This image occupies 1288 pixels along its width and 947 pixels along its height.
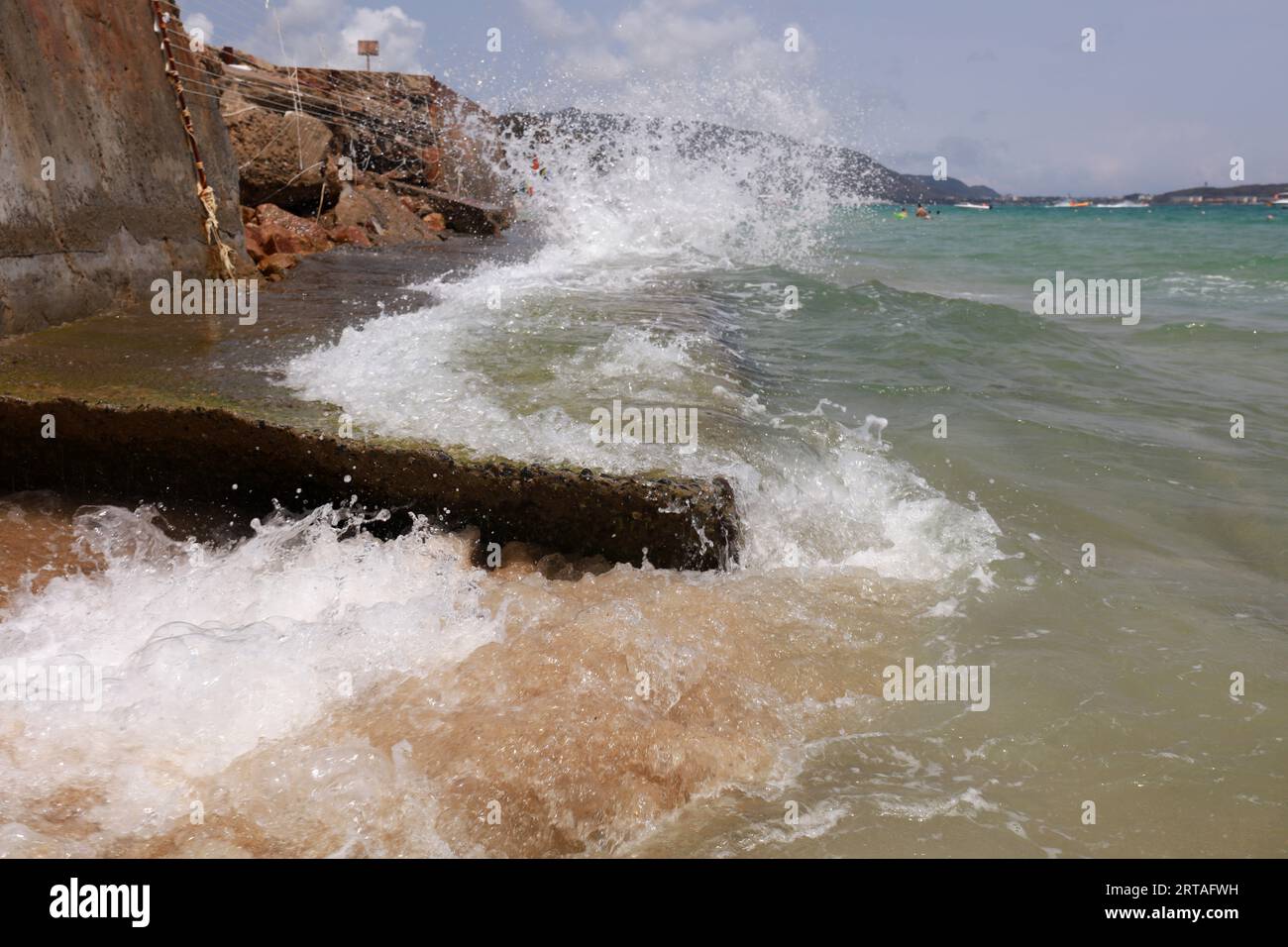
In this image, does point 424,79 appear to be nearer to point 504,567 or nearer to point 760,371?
point 760,371

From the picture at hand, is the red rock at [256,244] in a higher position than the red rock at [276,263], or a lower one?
higher

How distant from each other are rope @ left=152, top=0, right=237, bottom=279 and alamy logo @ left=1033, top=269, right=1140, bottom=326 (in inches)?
361

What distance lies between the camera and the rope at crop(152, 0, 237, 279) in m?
6.05

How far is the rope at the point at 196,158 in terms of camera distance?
6055 mm

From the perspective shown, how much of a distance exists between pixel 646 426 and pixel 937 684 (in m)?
1.74

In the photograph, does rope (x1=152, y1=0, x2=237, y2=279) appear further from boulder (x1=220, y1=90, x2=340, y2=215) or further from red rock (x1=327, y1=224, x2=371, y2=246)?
boulder (x1=220, y1=90, x2=340, y2=215)

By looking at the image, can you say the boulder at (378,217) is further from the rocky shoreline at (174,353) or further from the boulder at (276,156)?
the rocky shoreline at (174,353)

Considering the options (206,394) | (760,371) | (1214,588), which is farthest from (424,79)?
(1214,588)
